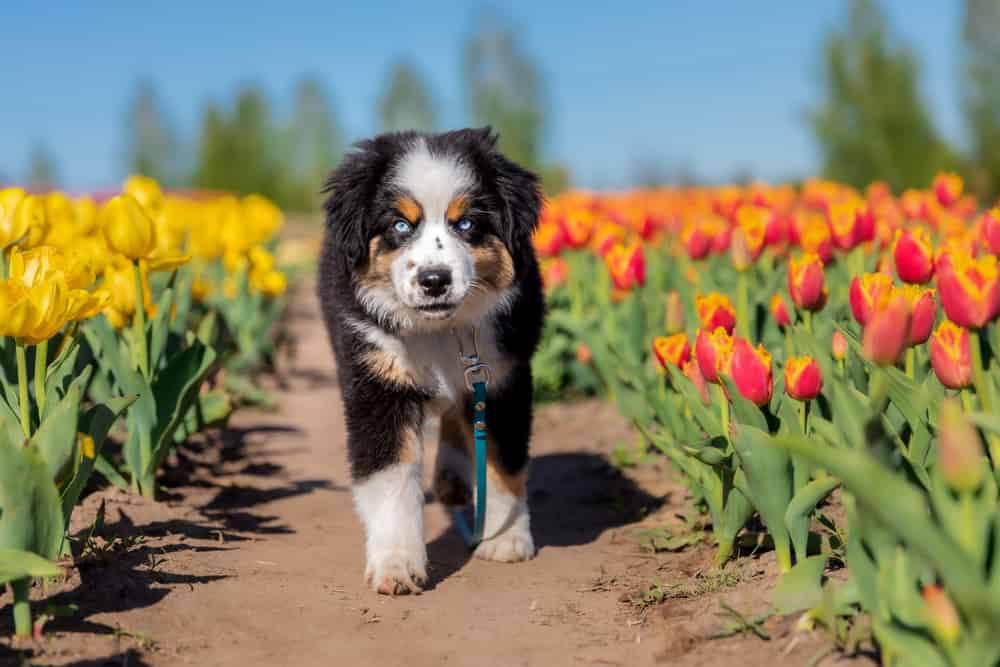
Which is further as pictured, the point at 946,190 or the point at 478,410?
the point at 946,190

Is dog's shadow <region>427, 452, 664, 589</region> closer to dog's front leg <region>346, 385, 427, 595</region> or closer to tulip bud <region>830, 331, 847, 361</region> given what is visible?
dog's front leg <region>346, 385, 427, 595</region>

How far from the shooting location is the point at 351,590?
3295 mm

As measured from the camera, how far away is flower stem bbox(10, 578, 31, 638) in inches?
95.3

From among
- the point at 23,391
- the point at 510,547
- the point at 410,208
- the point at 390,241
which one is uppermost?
the point at 410,208

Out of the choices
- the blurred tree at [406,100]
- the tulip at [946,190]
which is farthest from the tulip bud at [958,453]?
the blurred tree at [406,100]

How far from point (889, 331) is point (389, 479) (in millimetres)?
1834

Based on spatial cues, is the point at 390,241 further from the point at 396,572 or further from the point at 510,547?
the point at 510,547

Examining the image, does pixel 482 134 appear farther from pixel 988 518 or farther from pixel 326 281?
pixel 988 518

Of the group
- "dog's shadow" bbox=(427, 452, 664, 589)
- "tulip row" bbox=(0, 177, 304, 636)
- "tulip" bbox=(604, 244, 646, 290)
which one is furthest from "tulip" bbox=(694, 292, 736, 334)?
"tulip row" bbox=(0, 177, 304, 636)

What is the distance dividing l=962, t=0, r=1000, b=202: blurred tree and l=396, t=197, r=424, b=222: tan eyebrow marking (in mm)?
15198

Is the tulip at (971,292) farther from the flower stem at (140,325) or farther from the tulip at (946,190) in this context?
the tulip at (946,190)

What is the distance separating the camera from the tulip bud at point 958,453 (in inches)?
71.0

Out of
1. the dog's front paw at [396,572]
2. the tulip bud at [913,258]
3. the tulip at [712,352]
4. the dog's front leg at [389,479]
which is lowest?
the dog's front paw at [396,572]

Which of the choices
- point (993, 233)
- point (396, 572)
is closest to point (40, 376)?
point (396, 572)
